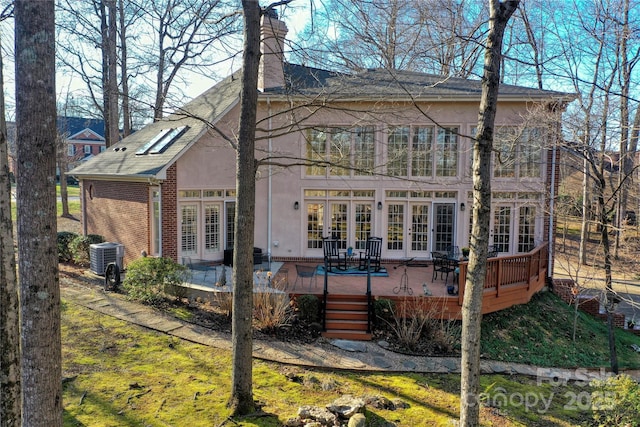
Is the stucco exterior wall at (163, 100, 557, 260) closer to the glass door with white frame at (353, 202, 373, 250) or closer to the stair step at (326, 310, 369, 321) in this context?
the glass door with white frame at (353, 202, 373, 250)

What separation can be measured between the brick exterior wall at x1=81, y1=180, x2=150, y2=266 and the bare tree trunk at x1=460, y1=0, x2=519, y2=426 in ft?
33.9

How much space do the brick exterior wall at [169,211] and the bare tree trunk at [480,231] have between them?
9620 mm

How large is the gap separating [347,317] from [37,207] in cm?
727

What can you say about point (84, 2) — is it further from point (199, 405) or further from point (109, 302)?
point (199, 405)

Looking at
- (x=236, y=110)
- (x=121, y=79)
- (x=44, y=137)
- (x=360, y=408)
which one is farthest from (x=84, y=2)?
(x=360, y=408)

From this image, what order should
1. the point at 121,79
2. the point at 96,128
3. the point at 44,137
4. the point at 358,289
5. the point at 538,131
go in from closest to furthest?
1. the point at 44,137
2. the point at 358,289
3. the point at 538,131
4. the point at 121,79
5. the point at 96,128

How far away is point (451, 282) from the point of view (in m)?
11.5

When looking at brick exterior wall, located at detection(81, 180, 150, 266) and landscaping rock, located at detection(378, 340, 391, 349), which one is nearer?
landscaping rock, located at detection(378, 340, 391, 349)

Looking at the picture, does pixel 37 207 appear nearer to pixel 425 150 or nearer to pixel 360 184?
pixel 360 184

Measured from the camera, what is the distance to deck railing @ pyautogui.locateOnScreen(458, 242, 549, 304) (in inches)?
407

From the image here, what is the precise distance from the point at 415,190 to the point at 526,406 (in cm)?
818

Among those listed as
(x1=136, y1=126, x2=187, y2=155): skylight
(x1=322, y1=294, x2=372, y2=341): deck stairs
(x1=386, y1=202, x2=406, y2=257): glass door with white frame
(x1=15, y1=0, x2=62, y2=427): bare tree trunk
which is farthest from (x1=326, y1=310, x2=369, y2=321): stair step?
(x1=136, y1=126, x2=187, y2=155): skylight

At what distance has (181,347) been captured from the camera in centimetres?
779

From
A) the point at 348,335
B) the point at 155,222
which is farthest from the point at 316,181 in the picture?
the point at 348,335
